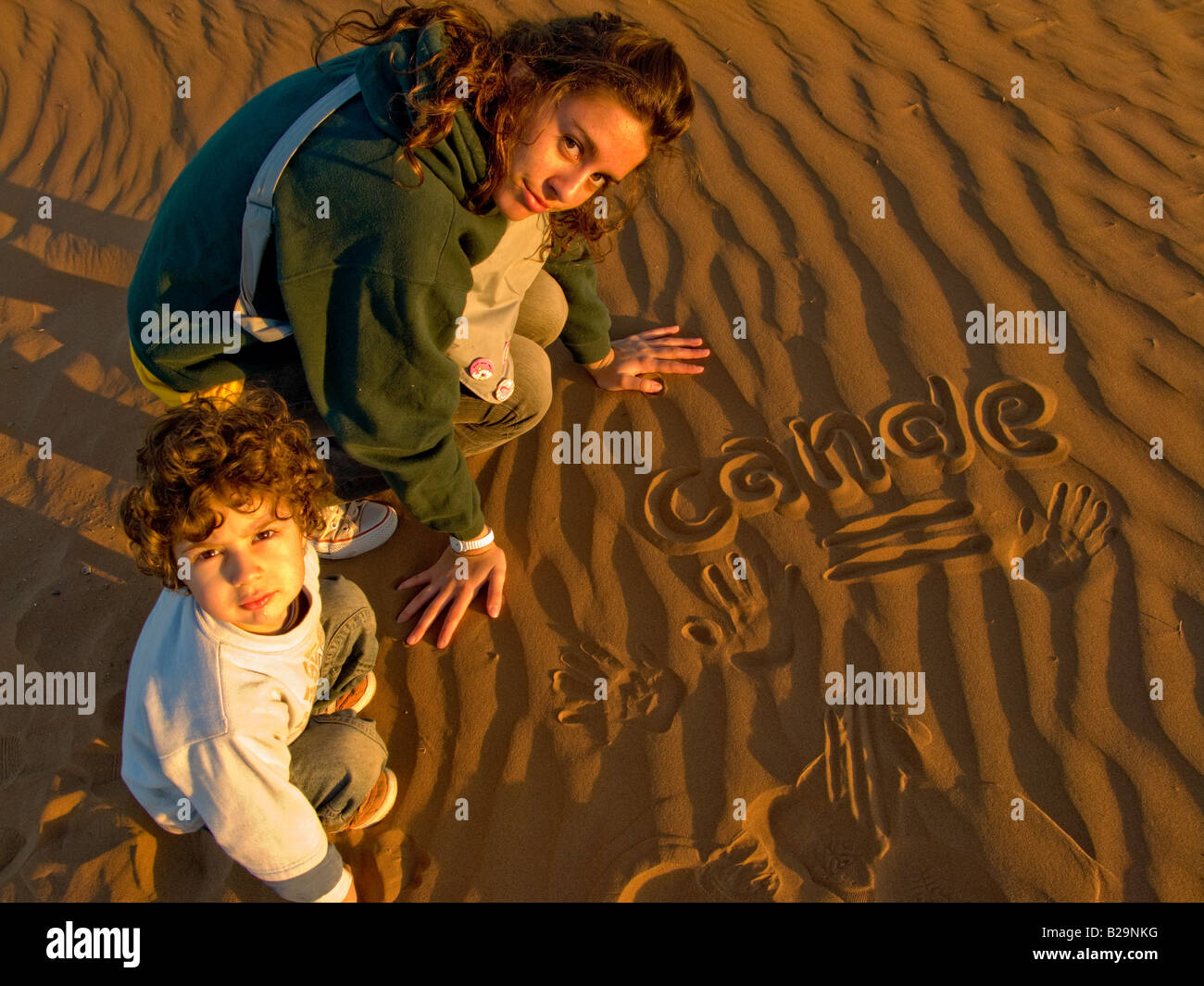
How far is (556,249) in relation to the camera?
240 cm

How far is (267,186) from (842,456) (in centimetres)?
188

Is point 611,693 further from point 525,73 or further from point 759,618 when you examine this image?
point 525,73

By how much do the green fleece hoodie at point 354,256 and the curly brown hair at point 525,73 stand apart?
0.04 meters

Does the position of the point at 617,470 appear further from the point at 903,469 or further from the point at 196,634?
the point at 196,634

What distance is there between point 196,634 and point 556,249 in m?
1.40

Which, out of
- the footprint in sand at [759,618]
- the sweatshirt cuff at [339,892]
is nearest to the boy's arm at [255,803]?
the sweatshirt cuff at [339,892]

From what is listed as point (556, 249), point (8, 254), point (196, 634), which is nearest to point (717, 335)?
point (556, 249)

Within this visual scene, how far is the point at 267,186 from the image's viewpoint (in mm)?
1753

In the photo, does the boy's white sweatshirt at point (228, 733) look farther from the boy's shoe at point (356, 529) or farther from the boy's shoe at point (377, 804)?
the boy's shoe at point (356, 529)

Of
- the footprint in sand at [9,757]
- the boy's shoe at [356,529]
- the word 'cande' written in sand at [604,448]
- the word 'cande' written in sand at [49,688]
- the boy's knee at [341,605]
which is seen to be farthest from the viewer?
the word 'cande' written in sand at [604,448]

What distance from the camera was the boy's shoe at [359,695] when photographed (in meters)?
2.31

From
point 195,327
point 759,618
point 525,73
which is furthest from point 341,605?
point 525,73

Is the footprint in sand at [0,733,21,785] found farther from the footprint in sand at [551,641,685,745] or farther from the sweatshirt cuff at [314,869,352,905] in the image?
the footprint in sand at [551,641,685,745]
